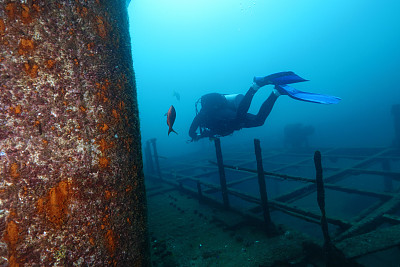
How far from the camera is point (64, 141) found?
28.5 inches

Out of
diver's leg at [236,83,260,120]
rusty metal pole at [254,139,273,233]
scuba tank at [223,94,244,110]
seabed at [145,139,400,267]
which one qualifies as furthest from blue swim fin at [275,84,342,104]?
rusty metal pole at [254,139,273,233]

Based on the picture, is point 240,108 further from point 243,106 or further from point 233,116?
point 233,116

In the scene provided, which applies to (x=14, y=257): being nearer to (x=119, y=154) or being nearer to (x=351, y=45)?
(x=119, y=154)

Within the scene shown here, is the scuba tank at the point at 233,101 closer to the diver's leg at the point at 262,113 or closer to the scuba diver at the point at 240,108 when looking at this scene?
the scuba diver at the point at 240,108

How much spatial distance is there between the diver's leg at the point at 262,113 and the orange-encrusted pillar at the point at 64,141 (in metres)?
5.86

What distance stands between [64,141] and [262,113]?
622 centimetres

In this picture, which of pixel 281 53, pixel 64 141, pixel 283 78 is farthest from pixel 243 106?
pixel 281 53

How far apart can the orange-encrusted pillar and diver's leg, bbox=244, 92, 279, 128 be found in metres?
5.86

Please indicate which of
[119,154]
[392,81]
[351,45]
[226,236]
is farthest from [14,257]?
[351,45]

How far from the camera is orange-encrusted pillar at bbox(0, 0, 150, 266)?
645mm

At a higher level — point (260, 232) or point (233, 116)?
point (233, 116)

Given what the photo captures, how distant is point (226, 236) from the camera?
170 inches

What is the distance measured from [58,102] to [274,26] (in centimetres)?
15028

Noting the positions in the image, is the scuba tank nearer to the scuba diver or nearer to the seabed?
the scuba diver
